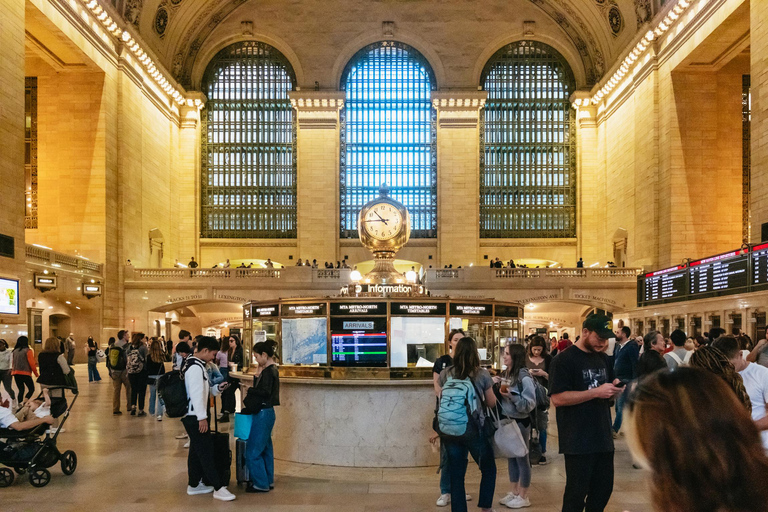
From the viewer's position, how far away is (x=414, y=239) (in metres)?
38.2

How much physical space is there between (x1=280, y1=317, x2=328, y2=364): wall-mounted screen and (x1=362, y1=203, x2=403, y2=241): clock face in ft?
6.19

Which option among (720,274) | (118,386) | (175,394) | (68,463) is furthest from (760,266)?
(68,463)

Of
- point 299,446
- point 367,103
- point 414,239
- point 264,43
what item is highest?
point 264,43

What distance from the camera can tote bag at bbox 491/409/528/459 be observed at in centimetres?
563

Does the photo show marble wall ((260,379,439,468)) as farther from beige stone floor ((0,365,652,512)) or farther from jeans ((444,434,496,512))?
jeans ((444,434,496,512))

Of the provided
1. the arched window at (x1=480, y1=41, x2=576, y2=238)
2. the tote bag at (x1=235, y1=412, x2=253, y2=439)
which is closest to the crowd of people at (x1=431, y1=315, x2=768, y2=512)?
the tote bag at (x1=235, y1=412, x2=253, y2=439)

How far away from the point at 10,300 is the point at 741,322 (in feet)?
61.3

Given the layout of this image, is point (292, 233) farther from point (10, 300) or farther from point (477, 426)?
point (477, 426)

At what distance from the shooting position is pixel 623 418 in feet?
5.36

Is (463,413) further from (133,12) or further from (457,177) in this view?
(457,177)

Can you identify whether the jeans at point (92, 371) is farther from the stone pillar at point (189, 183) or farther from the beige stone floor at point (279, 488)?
the stone pillar at point (189, 183)

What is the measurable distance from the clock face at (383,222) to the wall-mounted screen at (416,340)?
1846 mm

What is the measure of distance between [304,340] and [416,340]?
1.22 metres

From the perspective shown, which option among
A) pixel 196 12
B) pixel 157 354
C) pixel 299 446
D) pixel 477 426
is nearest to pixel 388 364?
pixel 299 446
